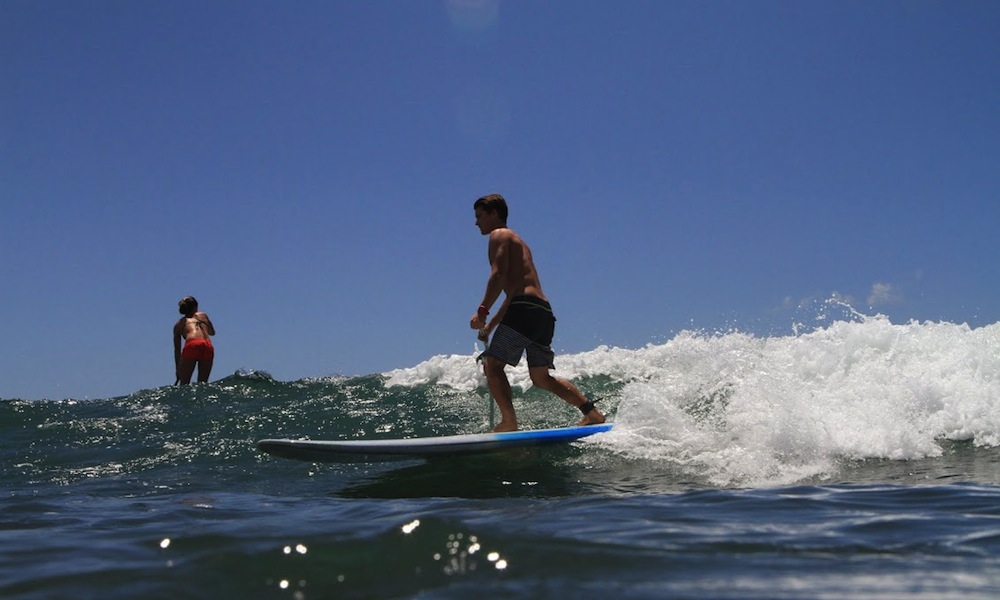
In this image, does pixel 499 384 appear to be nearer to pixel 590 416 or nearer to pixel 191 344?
pixel 590 416

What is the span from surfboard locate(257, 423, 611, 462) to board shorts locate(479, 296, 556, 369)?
0.72 meters

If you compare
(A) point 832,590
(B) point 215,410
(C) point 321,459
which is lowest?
(A) point 832,590

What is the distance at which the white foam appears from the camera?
5.52m

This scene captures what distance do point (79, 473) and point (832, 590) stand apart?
17.9ft

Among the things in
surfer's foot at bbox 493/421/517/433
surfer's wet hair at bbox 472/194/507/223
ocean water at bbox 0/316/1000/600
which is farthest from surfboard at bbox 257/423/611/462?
surfer's wet hair at bbox 472/194/507/223

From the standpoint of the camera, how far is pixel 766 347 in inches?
412

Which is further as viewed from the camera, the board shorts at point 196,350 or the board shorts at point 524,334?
the board shorts at point 196,350

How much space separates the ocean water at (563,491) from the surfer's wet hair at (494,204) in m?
1.83

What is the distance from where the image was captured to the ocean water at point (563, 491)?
2459mm

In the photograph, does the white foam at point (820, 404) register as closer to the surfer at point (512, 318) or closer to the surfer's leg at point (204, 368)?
the surfer at point (512, 318)

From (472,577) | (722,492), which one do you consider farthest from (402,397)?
(472,577)

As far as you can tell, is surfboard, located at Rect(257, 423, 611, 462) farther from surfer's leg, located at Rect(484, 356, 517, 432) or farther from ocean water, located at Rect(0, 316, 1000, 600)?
surfer's leg, located at Rect(484, 356, 517, 432)

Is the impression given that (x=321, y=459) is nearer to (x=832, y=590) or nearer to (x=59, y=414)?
(x=832, y=590)

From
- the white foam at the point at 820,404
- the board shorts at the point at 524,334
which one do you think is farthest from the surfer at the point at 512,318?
the white foam at the point at 820,404
